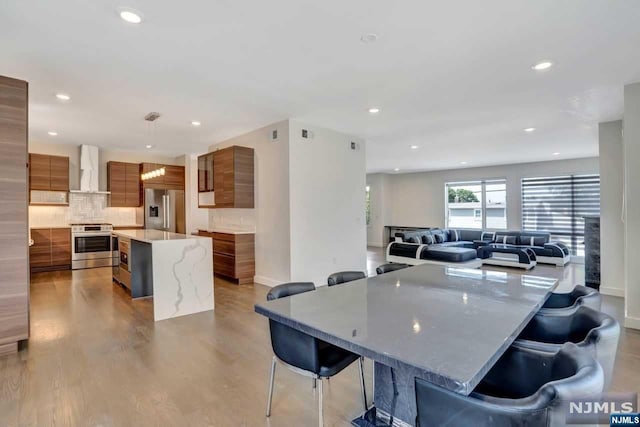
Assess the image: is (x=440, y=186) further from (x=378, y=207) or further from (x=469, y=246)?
(x=469, y=246)

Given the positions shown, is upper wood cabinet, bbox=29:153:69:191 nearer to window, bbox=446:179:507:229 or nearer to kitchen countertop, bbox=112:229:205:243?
kitchen countertop, bbox=112:229:205:243

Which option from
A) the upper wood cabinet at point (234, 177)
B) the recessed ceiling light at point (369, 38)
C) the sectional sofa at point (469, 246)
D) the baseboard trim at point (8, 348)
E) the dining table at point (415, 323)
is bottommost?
the baseboard trim at point (8, 348)

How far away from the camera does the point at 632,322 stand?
3744 mm

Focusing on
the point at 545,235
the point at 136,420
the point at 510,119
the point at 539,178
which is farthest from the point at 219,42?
the point at 539,178

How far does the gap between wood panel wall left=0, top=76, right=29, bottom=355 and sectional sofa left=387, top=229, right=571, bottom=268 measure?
6.84 meters

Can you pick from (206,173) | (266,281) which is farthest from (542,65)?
(206,173)

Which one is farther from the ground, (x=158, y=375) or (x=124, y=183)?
(x=124, y=183)

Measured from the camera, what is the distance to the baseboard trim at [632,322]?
371 cm

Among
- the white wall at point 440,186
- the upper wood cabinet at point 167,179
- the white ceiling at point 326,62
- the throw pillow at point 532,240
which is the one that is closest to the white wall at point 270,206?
the white ceiling at point 326,62

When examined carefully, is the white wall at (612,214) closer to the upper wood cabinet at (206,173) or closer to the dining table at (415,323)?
the dining table at (415,323)

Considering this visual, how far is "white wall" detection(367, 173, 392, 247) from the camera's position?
40.3ft

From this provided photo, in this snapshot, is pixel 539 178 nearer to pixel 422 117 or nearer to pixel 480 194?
pixel 480 194

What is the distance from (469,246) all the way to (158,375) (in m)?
8.31

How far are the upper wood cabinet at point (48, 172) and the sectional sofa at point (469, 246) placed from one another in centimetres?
756
